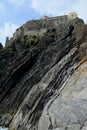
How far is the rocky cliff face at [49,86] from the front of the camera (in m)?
24.7

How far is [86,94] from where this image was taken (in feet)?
79.9

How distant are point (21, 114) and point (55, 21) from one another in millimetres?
49771

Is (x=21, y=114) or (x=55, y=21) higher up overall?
(x=55, y=21)

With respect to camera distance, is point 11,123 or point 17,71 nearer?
point 11,123

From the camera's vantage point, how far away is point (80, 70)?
1101 inches

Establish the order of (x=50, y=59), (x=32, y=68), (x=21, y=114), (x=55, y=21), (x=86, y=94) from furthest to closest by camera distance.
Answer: (x=55, y=21) → (x=32, y=68) → (x=50, y=59) → (x=21, y=114) → (x=86, y=94)

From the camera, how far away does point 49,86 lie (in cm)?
3062

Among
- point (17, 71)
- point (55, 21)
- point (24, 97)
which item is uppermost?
point (55, 21)

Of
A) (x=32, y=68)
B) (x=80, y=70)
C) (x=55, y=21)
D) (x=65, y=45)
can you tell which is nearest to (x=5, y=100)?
(x=32, y=68)

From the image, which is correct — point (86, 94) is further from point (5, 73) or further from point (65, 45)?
point (5, 73)

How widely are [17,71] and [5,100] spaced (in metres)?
2.96

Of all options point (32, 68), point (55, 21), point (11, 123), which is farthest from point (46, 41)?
point (55, 21)

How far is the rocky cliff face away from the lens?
24734 mm

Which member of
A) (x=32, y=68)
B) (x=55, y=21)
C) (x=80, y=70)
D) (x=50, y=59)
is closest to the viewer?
(x=80, y=70)
